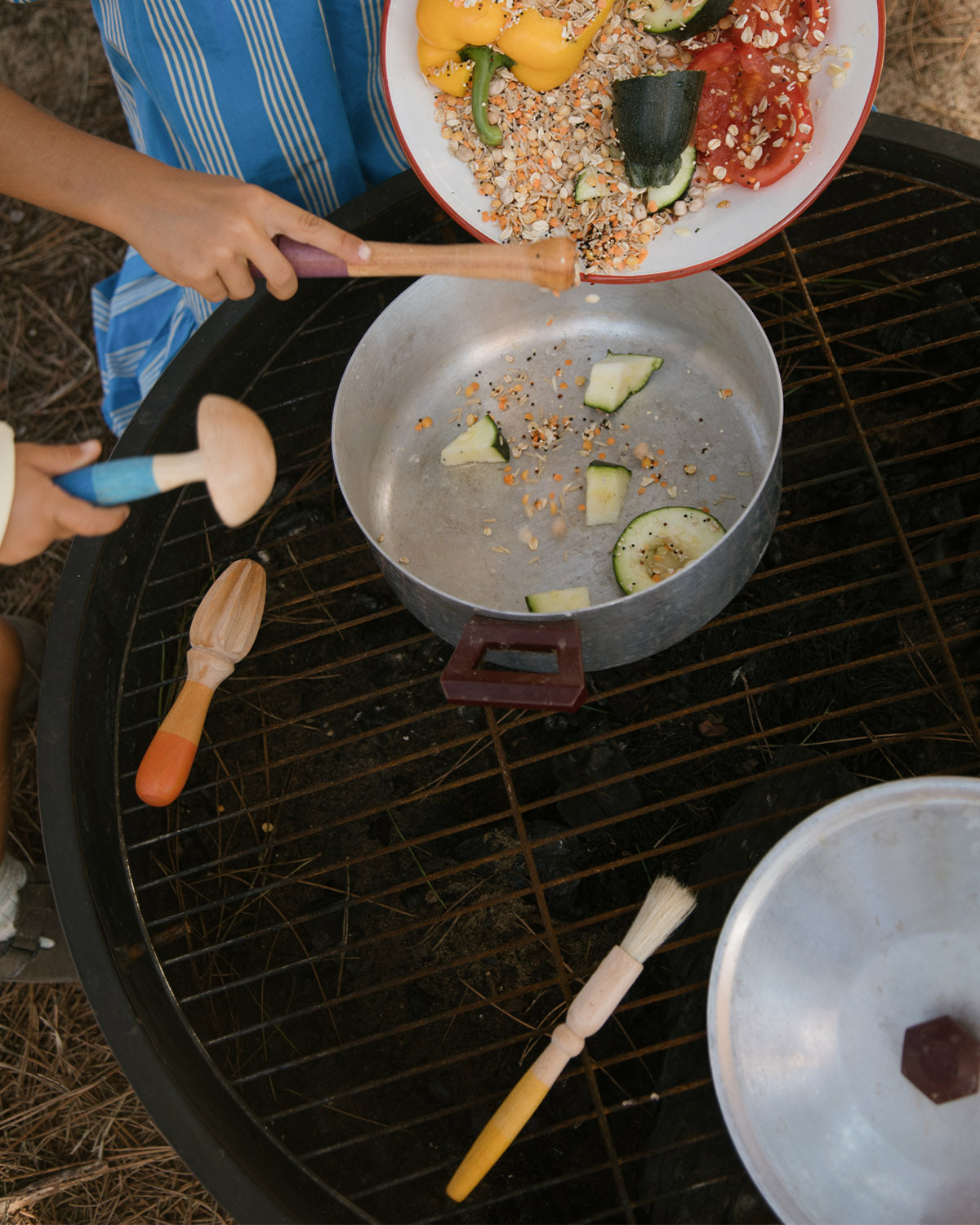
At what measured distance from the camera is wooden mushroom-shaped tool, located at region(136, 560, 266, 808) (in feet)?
5.10

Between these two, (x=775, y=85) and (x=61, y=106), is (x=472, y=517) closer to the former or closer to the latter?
(x=775, y=85)

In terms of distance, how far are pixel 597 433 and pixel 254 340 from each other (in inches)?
29.2

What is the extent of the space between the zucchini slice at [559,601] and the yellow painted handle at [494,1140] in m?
0.78

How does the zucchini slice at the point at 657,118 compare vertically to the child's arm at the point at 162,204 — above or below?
below

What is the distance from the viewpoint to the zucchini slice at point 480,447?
1.94 m

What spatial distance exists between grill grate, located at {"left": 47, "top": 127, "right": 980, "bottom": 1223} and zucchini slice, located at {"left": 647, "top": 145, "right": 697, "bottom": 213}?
429 millimetres

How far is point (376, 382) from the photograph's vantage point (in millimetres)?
1948

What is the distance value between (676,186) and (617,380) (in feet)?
1.35

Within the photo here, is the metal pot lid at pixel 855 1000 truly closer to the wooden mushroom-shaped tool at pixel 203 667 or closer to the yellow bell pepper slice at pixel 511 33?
the wooden mushroom-shaped tool at pixel 203 667

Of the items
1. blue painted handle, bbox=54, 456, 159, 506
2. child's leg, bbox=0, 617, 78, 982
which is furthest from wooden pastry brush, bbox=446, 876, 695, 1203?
child's leg, bbox=0, 617, 78, 982

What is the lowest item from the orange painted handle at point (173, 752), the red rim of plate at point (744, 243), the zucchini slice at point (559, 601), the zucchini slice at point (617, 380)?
the zucchini slice at point (559, 601)

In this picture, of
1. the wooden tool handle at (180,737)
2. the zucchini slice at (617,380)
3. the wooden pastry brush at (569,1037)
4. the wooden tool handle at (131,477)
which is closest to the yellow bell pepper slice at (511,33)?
the zucchini slice at (617,380)

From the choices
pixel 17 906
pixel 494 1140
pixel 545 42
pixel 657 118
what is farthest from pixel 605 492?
pixel 17 906

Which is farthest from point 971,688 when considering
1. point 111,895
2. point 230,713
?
point 111,895
